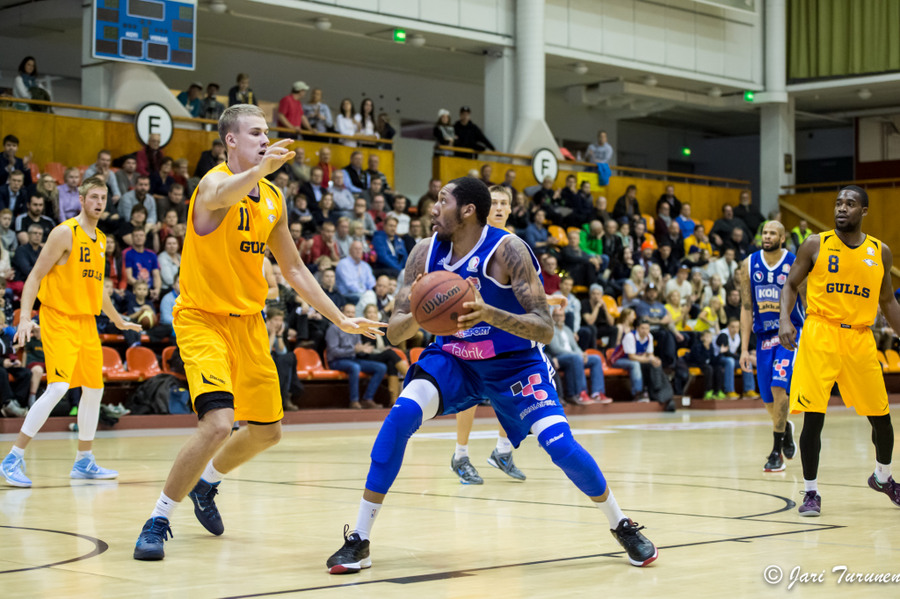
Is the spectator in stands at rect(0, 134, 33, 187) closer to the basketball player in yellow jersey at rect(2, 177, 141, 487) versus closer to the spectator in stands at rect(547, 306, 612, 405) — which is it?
the basketball player in yellow jersey at rect(2, 177, 141, 487)

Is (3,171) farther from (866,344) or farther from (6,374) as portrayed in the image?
(866,344)

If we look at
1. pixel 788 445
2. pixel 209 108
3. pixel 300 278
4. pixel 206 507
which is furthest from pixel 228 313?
pixel 209 108

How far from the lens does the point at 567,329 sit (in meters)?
17.1

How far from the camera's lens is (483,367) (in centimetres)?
523

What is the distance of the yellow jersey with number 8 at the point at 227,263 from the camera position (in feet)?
17.8

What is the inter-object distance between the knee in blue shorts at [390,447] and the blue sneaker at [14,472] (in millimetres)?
3892

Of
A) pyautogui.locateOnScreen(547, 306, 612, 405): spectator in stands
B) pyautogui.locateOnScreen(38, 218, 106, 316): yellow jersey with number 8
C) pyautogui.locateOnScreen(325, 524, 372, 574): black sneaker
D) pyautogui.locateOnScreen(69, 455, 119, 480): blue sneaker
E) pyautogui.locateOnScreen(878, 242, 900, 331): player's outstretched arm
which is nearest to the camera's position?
pyautogui.locateOnScreen(325, 524, 372, 574): black sneaker

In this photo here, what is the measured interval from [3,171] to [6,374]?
12.4ft

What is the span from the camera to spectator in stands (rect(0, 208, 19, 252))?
13.8m

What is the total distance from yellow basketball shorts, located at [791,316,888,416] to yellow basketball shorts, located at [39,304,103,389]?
15.8 ft

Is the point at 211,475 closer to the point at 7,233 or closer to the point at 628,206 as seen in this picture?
the point at 7,233

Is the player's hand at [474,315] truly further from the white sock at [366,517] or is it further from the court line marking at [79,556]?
the court line marking at [79,556]

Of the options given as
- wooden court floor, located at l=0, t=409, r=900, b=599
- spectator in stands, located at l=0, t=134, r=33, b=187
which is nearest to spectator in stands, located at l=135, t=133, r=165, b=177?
spectator in stands, located at l=0, t=134, r=33, b=187

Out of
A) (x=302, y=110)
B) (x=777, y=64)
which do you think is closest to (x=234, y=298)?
(x=302, y=110)
